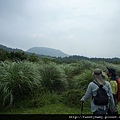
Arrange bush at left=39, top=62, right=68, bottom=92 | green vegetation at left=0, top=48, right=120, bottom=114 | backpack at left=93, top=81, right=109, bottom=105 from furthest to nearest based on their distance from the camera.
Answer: bush at left=39, top=62, right=68, bottom=92, green vegetation at left=0, top=48, right=120, bottom=114, backpack at left=93, top=81, right=109, bottom=105

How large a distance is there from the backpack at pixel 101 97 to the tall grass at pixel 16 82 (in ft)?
11.2

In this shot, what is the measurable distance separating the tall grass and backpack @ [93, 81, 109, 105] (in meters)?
3.40

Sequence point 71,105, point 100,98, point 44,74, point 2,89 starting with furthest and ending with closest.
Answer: point 44,74 → point 71,105 → point 2,89 → point 100,98

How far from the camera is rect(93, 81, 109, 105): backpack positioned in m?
4.27

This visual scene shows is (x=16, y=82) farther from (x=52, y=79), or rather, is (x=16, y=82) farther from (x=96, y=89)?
(x=96, y=89)

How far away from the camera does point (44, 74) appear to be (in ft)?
28.4

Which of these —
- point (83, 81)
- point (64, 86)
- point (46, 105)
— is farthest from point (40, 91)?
point (83, 81)

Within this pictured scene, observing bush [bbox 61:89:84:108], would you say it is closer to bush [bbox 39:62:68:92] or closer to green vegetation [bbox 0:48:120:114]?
green vegetation [bbox 0:48:120:114]

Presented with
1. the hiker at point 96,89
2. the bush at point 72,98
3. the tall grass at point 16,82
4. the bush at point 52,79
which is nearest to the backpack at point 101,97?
the hiker at point 96,89

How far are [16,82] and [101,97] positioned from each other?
3.62 meters

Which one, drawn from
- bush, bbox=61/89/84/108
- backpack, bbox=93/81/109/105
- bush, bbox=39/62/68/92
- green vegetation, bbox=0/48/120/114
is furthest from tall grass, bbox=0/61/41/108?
backpack, bbox=93/81/109/105

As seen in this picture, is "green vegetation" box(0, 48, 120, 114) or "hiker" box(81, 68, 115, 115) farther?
"green vegetation" box(0, 48, 120, 114)

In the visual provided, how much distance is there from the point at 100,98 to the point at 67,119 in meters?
1.71

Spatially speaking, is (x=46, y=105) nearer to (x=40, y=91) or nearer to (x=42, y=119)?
(x=40, y=91)
